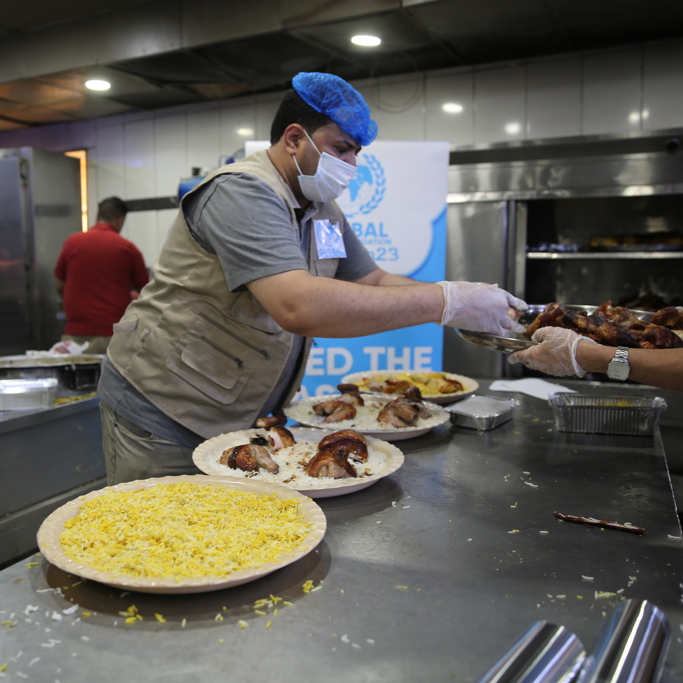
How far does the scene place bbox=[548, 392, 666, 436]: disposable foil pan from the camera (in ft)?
6.52

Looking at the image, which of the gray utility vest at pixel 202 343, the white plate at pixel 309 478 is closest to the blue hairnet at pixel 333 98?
the gray utility vest at pixel 202 343

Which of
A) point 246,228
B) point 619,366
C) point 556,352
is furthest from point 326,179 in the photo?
point 619,366

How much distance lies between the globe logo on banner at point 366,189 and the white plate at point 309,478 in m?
2.26

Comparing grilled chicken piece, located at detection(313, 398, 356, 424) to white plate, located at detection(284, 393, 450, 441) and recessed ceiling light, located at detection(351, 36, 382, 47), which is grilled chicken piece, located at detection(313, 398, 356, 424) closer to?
white plate, located at detection(284, 393, 450, 441)

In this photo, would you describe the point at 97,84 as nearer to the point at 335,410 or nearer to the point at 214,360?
the point at 214,360

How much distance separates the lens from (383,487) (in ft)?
4.91

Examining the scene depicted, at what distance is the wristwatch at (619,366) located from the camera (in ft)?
5.04

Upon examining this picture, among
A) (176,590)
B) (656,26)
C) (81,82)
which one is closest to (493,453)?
(176,590)

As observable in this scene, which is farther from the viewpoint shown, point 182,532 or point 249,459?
point 249,459

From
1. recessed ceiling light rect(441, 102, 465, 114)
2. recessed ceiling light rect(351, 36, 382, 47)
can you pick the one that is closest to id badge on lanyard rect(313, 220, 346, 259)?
recessed ceiling light rect(351, 36, 382, 47)

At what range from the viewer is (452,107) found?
487cm

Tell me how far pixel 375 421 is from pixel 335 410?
137 millimetres

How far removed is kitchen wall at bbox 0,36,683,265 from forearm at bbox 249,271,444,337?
9.89ft

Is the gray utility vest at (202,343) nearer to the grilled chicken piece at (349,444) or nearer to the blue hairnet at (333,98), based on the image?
the blue hairnet at (333,98)
